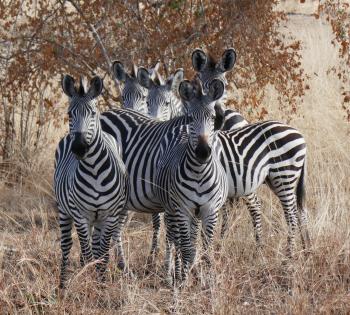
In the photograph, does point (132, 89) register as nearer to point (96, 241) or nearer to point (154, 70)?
point (154, 70)

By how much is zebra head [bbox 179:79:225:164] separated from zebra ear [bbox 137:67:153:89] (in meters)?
2.54

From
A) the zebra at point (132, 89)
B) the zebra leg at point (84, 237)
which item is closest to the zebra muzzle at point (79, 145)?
the zebra leg at point (84, 237)

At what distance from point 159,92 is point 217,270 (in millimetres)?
3443

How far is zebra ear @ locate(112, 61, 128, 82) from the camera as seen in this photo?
30.9 ft

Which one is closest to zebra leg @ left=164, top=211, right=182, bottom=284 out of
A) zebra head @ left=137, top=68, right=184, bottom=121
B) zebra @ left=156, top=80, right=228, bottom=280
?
zebra @ left=156, top=80, right=228, bottom=280

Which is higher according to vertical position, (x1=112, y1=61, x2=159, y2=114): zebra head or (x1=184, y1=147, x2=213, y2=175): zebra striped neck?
(x1=112, y1=61, x2=159, y2=114): zebra head

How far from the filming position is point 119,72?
9.52m

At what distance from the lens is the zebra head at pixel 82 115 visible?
20.8ft

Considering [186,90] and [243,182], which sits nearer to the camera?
[186,90]

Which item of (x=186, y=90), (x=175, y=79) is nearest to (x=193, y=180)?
(x=186, y=90)

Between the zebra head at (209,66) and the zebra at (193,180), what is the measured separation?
1.45m

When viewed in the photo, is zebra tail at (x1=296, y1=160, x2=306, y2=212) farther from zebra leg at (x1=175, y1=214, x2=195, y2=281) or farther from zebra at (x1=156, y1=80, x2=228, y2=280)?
zebra leg at (x1=175, y1=214, x2=195, y2=281)

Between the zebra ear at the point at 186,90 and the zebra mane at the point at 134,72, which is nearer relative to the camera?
the zebra ear at the point at 186,90

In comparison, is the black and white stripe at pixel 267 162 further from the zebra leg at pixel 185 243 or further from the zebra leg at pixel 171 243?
the zebra leg at pixel 185 243
